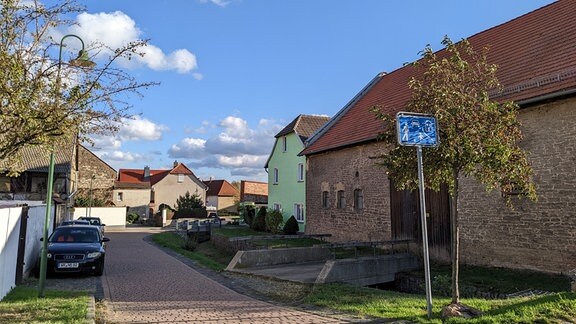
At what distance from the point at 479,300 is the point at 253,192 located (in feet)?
164

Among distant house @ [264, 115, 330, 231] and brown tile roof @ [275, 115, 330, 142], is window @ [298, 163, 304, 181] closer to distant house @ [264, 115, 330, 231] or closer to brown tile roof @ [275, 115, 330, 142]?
distant house @ [264, 115, 330, 231]

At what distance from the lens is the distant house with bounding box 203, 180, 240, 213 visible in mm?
71000

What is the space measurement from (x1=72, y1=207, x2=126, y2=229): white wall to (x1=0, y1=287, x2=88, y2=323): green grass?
116ft

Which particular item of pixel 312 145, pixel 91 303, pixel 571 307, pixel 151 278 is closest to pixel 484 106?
pixel 571 307

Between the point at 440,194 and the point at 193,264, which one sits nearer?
the point at 440,194

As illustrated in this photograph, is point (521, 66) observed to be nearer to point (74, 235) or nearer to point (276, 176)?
point (74, 235)

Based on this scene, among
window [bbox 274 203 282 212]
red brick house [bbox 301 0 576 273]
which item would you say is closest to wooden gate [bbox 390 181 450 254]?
red brick house [bbox 301 0 576 273]

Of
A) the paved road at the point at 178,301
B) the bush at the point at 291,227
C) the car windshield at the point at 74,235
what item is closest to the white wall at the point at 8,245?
the paved road at the point at 178,301

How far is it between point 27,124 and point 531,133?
12162 mm

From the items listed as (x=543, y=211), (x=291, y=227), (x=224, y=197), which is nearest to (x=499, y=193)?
(x=543, y=211)

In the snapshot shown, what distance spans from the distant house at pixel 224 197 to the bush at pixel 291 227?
1710 inches

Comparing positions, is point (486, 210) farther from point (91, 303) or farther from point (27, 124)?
point (27, 124)

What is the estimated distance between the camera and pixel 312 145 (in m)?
24.6

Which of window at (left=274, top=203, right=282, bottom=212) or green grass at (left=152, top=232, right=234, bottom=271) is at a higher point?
window at (left=274, top=203, right=282, bottom=212)
